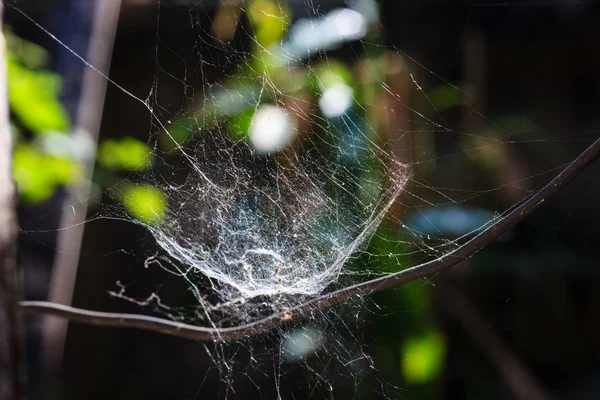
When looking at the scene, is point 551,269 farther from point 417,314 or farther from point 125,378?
point 125,378

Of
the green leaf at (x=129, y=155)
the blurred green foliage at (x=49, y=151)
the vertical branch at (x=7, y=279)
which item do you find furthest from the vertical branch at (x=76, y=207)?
the vertical branch at (x=7, y=279)

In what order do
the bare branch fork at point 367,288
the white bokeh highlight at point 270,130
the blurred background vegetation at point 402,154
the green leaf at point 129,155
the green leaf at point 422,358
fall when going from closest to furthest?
the bare branch fork at point 367,288 < the green leaf at point 129,155 < the white bokeh highlight at point 270,130 < the green leaf at point 422,358 < the blurred background vegetation at point 402,154

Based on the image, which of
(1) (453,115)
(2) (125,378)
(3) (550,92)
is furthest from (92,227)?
(3) (550,92)

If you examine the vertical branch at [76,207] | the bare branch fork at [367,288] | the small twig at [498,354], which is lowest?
the small twig at [498,354]

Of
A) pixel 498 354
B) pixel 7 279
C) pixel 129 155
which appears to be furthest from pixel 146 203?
pixel 498 354

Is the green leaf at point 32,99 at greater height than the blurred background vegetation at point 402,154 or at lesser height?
greater

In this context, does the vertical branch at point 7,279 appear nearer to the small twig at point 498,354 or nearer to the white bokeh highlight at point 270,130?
the white bokeh highlight at point 270,130

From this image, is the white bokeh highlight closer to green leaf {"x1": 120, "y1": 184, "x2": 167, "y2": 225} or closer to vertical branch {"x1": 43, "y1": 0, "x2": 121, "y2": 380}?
green leaf {"x1": 120, "y1": 184, "x2": 167, "y2": 225}
